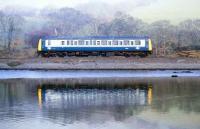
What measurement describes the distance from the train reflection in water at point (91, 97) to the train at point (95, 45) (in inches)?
1333

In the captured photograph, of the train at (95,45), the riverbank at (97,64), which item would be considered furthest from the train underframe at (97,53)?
the riverbank at (97,64)

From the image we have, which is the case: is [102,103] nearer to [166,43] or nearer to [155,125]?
[155,125]

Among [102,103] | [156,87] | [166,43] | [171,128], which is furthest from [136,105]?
[166,43]

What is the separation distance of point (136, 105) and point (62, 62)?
38.6m

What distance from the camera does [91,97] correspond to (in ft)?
105

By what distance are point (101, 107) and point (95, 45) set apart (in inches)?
1848

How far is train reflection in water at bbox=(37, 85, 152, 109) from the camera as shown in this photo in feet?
93.5

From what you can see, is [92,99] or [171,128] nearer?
[171,128]

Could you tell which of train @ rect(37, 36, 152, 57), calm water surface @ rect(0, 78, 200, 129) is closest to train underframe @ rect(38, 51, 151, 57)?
train @ rect(37, 36, 152, 57)

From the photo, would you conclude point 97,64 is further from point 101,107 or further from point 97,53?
point 101,107

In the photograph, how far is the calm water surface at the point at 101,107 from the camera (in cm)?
2170

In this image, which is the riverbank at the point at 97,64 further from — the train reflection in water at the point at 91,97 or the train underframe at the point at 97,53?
the train reflection in water at the point at 91,97

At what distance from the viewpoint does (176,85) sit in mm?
40625

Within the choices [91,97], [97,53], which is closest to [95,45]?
[97,53]
